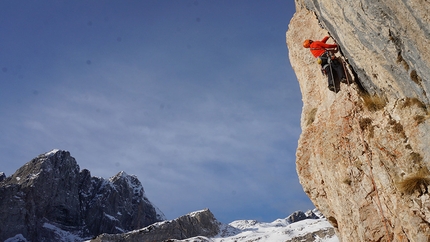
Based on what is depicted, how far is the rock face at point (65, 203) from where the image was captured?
139625mm

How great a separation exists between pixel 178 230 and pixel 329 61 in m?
115

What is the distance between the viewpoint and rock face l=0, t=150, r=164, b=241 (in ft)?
458

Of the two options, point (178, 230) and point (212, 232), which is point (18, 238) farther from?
point (212, 232)

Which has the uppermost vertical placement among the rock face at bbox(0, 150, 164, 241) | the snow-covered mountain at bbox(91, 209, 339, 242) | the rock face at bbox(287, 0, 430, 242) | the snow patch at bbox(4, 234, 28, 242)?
the rock face at bbox(0, 150, 164, 241)

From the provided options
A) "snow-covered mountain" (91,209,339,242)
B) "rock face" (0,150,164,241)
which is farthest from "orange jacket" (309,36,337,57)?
"rock face" (0,150,164,241)

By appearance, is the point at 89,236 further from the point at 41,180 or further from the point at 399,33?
the point at 399,33

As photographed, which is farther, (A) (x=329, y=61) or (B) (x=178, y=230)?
(B) (x=178, y=230)

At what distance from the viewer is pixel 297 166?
46.6ft

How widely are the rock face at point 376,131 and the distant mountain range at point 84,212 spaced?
9398 centimetres

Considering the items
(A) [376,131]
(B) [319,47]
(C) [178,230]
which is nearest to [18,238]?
(C) [178,230]

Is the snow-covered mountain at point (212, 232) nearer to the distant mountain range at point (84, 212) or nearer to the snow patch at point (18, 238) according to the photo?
the distant mountain range at point (84, 212)

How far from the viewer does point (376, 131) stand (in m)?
10.9

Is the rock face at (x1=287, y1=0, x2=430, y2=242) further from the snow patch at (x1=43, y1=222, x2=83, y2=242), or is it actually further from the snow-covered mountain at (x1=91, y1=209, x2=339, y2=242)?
the snow patch at (x1=43, y1=222, x2=83, y2=242)

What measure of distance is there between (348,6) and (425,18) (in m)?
2.28
